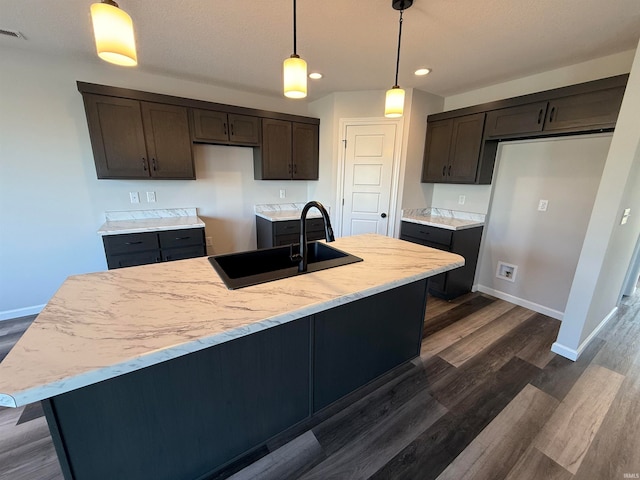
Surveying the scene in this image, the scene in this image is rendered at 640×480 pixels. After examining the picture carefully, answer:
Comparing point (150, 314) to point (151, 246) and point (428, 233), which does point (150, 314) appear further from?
point (428, 233)

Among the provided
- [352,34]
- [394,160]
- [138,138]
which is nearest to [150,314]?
[352,34]

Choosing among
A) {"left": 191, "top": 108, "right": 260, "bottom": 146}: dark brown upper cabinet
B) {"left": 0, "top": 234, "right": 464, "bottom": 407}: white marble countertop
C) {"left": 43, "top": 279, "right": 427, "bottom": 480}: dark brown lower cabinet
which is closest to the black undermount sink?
{"left": 0, "top": 234, "right": 464, "bottom": 407}: white marble countertop

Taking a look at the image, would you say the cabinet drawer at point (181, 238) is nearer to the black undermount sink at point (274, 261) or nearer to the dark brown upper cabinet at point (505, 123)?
the black undermount sink at point (274, 261)

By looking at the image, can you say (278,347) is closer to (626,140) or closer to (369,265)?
(369,265)

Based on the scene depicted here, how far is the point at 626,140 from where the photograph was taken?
1.75 meters

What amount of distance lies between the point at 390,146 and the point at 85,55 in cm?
319

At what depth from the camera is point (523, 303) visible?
299 centimetres

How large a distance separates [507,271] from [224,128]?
3725 mm

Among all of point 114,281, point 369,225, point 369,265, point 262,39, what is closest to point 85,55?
point 262,39

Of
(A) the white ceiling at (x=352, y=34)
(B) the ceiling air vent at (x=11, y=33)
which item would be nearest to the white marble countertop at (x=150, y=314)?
(A) the white ceiling at (x=352, y=34)

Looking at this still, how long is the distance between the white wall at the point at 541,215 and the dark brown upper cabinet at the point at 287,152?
229cm

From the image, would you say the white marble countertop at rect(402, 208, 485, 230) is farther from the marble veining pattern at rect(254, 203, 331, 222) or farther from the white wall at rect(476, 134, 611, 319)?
the marble veining pattern at rect(254, 203, 331, 222)

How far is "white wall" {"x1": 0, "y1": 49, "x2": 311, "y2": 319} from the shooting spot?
7.82 ft

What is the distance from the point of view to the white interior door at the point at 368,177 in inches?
131
